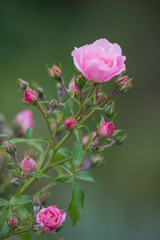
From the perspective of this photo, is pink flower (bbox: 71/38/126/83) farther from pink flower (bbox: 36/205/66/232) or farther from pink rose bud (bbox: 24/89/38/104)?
pink flower (bbox: 36/205/66/232)

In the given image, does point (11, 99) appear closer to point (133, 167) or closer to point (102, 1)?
point (133, 167)

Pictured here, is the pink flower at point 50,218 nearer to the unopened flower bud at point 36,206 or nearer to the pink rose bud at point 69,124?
the unopened flower bud at point 36,206

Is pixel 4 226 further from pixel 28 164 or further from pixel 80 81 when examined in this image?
pixel 80 81

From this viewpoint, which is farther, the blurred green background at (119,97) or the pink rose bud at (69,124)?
the blurred green background at (119,97)

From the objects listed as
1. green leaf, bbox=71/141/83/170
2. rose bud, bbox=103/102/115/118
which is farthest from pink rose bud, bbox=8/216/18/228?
rose bud, bbox=103/102/115/118

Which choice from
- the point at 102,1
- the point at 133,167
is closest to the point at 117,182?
the point at 133,167

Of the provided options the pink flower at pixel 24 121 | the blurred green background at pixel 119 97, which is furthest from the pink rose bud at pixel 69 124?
the blurred green background at pixel 119 97

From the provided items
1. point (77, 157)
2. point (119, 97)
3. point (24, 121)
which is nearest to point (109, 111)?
point (77, 157)
